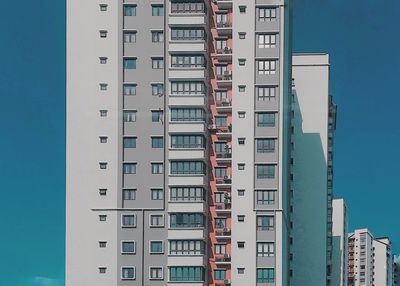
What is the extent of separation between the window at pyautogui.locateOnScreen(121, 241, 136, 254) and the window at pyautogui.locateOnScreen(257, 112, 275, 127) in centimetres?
315

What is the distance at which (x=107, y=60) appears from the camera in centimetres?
1184

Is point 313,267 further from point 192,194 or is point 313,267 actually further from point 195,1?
point 195,1

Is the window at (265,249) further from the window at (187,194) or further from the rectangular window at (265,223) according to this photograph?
the window at (187,194)

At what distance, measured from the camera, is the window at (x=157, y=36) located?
11.8m

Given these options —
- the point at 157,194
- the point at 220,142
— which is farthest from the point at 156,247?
the point at 220,142

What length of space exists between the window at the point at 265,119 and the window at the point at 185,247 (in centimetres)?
240

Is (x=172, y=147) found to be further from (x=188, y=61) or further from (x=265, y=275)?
(x=265, y=275)

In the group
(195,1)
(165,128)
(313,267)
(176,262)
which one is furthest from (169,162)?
(313,267)

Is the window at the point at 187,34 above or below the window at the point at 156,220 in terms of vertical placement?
above

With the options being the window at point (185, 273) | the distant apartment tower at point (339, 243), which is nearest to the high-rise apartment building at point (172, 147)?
the window at point (185, 273)

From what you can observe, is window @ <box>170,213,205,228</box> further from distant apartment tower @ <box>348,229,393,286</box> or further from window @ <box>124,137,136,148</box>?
distant apartment tower @ <box>348,229,393,286</box>

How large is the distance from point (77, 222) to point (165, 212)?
1.61 meters

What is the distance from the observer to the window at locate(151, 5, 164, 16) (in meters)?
11.9

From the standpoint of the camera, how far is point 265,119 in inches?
463
